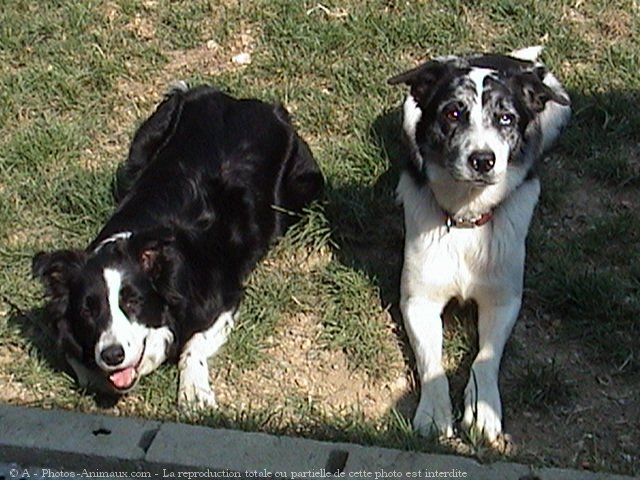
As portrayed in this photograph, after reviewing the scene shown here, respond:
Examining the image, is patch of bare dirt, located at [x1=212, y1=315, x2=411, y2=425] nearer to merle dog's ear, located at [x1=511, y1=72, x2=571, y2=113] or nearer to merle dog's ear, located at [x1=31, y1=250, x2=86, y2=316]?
merle dog's ear, located at [x1=31, y1=250, x2=86, y2=316]

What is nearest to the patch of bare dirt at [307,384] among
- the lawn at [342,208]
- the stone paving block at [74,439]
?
the lawn at [342,208]

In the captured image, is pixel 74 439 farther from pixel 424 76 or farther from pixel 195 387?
pixel 424 76

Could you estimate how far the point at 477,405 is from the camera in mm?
3777

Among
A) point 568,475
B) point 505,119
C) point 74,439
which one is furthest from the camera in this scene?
point 505,119

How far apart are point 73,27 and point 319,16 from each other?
148 cm

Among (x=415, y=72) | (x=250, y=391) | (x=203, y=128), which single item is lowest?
(x=250, y=391)

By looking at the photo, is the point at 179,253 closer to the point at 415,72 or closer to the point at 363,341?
the point at 363,341

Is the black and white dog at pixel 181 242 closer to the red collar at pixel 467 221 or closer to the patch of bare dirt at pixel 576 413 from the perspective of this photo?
the red collar at pixel 467 221

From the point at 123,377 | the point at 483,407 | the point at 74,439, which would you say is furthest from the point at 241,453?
the point at 483,407

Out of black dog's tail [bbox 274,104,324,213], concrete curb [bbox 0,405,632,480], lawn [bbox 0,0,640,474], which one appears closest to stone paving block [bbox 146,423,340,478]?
concrete curb [bbox 0,405,632,480]

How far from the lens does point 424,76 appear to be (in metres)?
A: 4.11

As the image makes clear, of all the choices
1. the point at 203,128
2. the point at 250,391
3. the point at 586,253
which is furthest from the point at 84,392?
the point at 586,253

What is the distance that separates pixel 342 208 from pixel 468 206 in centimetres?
86

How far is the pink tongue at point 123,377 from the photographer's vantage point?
383cm
